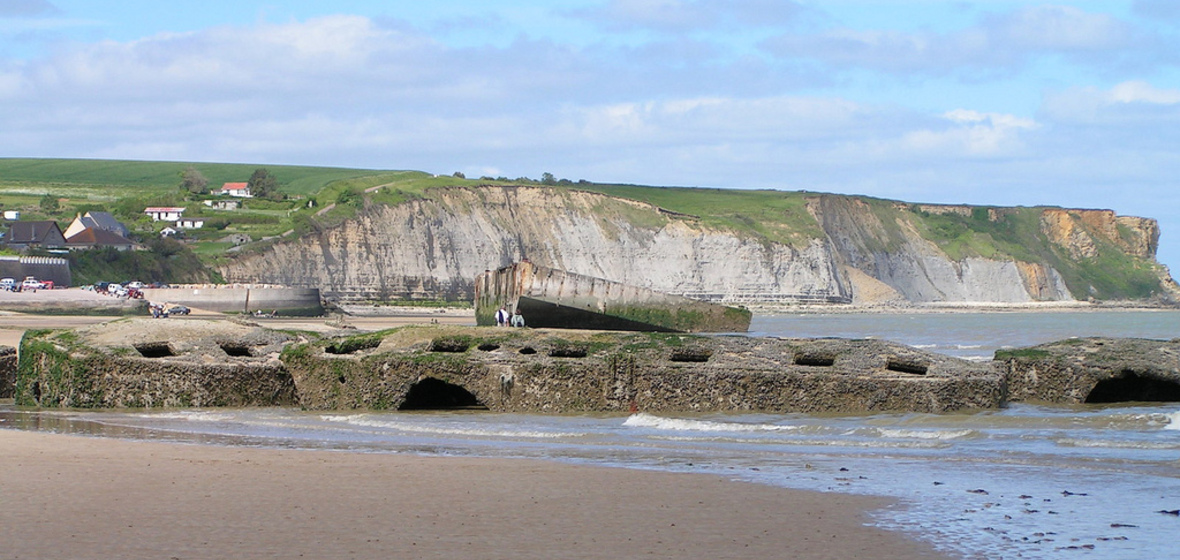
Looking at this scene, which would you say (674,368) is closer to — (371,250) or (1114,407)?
(1114,407)

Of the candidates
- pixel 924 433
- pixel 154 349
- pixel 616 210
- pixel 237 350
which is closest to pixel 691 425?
pixel 924 433

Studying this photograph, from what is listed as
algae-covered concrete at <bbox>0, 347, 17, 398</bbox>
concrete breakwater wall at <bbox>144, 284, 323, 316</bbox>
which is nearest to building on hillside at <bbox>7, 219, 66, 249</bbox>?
concrete breakwater wall at <bbox>144, 284, 323, 316</bbox>

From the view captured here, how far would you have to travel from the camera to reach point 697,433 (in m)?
14.7

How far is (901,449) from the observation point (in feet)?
43.5

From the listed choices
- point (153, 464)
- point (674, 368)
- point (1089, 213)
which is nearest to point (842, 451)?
point (674, 368)

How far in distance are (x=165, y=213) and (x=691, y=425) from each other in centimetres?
12235

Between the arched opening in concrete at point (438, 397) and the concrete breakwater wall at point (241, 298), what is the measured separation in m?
63.3

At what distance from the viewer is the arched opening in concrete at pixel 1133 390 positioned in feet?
57.8

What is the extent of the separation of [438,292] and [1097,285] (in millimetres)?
95788

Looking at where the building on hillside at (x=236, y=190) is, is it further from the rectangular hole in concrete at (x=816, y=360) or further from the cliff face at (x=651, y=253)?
the rectangular hole in concrete at (x=816, y=360)

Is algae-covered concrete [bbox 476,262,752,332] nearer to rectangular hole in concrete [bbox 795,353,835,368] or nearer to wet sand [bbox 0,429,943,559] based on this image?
rectangular hole in concrete [bbox 795,353,835,368]

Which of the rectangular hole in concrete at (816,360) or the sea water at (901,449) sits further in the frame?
the rectangular hole in concrete at (816,360)

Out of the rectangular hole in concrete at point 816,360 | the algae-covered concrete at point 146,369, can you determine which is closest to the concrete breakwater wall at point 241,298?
the algae-covered concrete at point 146,369

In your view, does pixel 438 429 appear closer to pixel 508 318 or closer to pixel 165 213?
pixel 508 318
